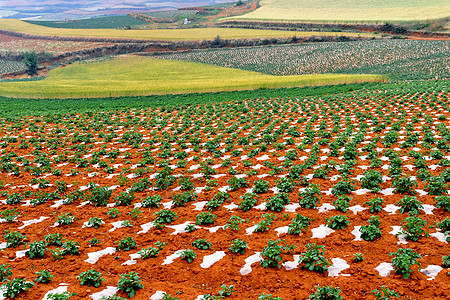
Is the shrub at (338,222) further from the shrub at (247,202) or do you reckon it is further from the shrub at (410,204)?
the shrub at (247,202)

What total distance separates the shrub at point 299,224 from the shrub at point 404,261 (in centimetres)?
213

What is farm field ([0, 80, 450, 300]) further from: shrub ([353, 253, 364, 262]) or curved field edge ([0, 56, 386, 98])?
curved field edge ([0, 56, 386, 98])

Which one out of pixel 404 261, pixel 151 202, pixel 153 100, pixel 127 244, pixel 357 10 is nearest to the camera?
pixel 404 261

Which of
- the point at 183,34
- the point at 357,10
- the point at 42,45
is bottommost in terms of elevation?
the point at 42,45

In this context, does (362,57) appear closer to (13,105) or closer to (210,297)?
(13,105)

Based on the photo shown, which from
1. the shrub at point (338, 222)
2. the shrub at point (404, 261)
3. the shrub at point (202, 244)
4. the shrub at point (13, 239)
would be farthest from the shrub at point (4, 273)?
the shrub at point (404, 261)

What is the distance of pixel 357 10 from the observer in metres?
101

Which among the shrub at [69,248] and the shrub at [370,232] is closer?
the shrub at [370,232]

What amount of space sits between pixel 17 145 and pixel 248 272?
667 inches

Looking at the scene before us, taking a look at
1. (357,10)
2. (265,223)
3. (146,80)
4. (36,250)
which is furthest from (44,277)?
(357,10)

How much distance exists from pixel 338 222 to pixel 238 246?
103 inches

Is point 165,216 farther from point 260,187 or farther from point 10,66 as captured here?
point 10,66

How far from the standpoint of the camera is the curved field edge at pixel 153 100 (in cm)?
3036

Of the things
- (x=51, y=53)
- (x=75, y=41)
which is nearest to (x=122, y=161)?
(x=51, y=53)
